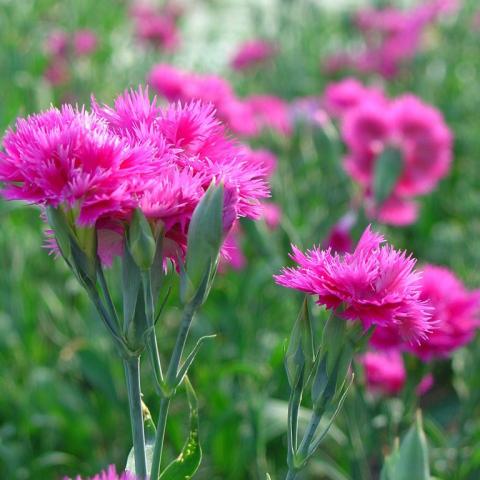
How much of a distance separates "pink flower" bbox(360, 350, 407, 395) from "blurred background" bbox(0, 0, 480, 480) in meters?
0.03

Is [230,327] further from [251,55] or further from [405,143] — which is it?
[251,55]

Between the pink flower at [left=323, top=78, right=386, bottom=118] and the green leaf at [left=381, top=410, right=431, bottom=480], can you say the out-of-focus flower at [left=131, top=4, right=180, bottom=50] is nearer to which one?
the pink flower at [left=323, top=78, right=386, bottom=118]

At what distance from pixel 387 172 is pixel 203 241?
0.84m

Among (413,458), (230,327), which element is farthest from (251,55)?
(413,458)

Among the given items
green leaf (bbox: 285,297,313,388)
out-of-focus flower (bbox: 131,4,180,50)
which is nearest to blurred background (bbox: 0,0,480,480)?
out-of-focus flower (bbox: 131,4,180,50)

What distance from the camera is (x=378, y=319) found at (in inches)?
23.4

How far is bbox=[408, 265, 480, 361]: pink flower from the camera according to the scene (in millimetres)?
1011

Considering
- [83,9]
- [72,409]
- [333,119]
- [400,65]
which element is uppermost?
[83,9]

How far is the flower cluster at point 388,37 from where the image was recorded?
2709 millimetres

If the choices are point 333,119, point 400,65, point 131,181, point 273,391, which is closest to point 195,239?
point 131,181

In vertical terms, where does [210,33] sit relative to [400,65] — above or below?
above

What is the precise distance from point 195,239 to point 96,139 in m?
0.10

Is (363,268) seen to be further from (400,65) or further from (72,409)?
(400,65)

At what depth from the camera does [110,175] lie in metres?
0.56
